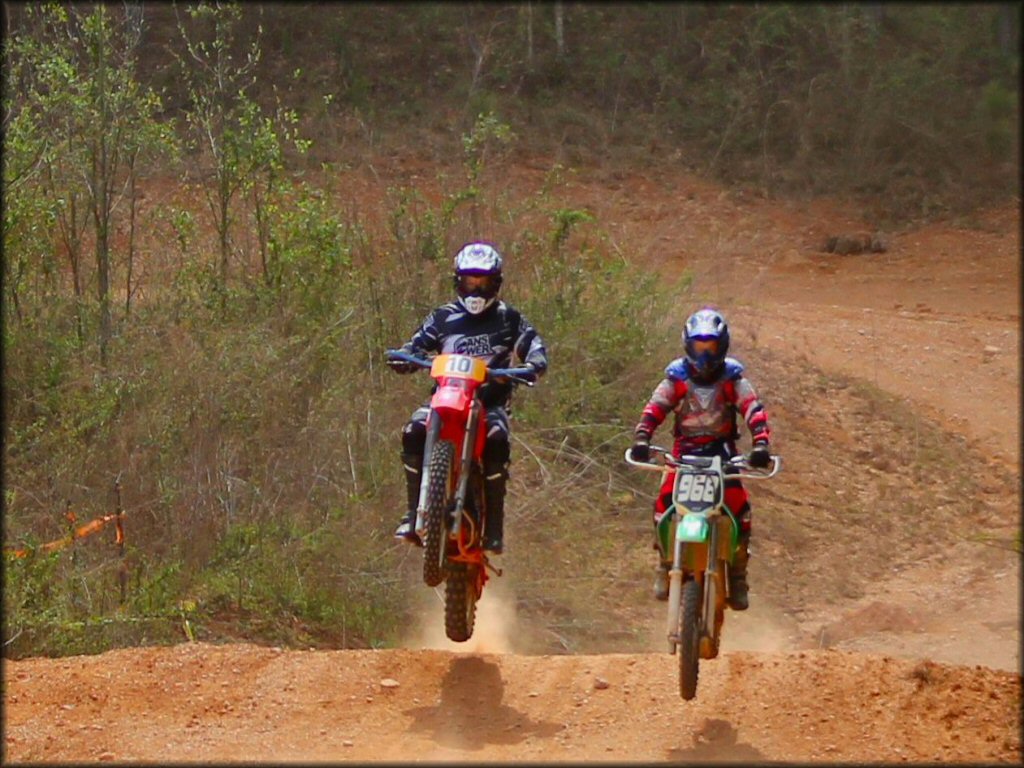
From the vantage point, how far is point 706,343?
7871mm

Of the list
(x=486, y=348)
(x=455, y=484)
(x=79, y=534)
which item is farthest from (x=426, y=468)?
(x=79, y=534)

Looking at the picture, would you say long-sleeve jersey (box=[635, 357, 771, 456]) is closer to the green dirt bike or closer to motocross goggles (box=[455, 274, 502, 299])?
the green dirt bike

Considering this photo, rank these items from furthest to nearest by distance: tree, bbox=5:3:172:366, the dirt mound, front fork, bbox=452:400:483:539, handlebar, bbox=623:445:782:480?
tree, bbox=5:3:172:366, front fork, bbox=452:400:483:539, handlebar, bbox=623:445:782:480, the dirt mound

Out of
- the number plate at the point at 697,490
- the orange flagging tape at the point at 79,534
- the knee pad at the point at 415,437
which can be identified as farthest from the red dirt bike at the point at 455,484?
the orange flagging tape at the point at 79,534

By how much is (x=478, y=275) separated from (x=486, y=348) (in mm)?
452

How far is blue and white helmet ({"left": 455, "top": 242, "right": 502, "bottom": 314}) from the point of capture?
28.0 feet

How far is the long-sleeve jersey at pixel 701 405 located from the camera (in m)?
7.99

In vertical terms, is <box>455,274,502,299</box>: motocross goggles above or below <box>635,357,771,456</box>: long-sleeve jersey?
above

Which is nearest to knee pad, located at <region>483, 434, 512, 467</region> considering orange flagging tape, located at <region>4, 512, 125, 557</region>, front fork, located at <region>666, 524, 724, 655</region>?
front fork, located at <region>666, 524, 724, 655</region>

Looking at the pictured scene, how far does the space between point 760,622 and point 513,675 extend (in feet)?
17.0

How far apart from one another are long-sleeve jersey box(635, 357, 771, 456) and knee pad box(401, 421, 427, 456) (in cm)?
123

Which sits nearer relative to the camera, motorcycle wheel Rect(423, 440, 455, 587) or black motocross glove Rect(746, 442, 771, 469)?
black motocross glove Rect(746, 442, 771, 469)

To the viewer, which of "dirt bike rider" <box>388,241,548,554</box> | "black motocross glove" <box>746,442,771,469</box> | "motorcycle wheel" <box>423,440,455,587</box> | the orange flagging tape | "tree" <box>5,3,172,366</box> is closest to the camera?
"black motocross glove" <box>746,442,771,469</box>

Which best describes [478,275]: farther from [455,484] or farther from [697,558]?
[697,558]
